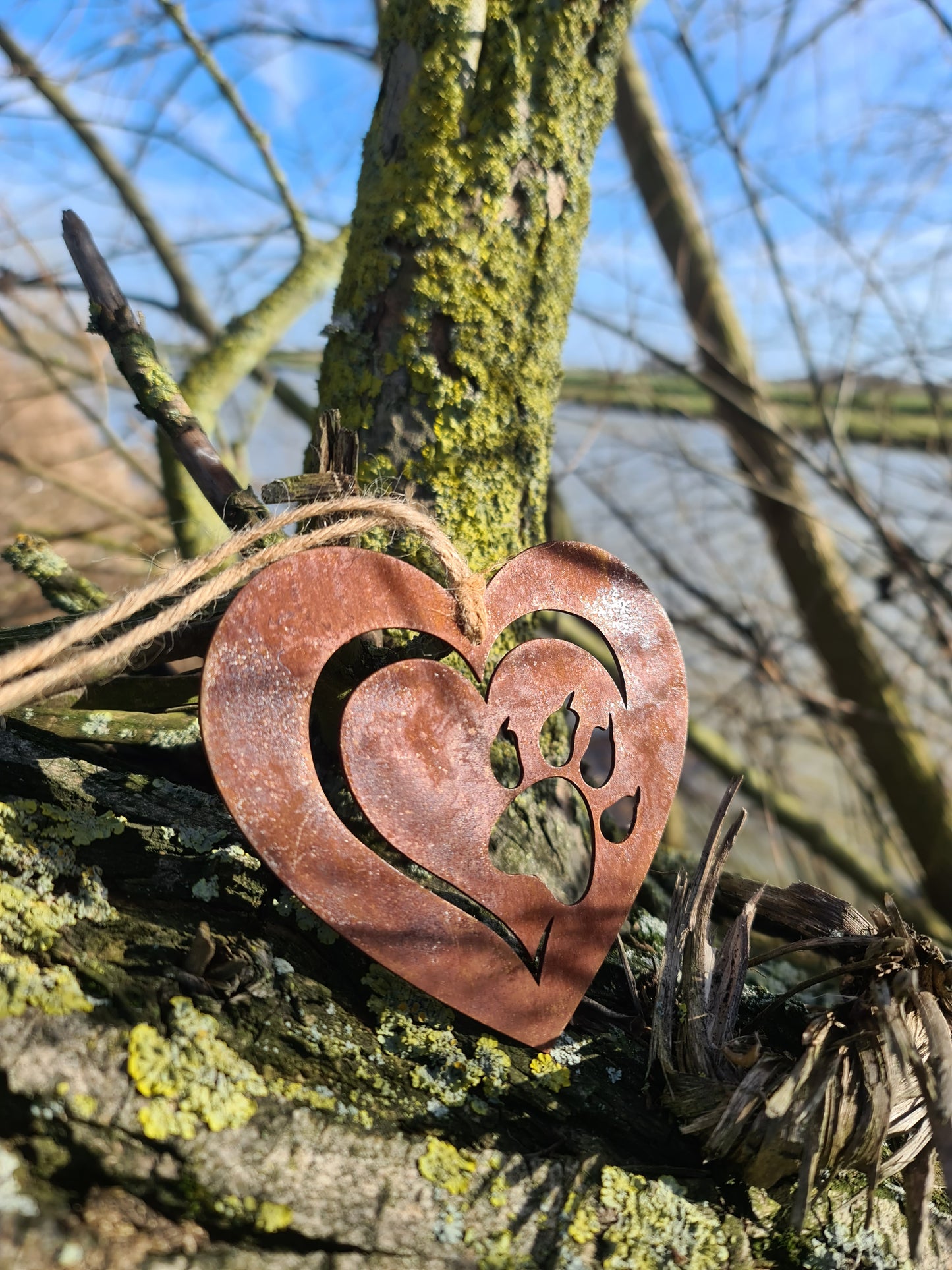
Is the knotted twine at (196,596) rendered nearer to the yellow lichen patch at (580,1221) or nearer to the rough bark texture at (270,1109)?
the rough bark texture at (270,1109)

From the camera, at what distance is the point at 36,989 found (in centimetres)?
64

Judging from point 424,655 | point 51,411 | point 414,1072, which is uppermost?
point 51,411

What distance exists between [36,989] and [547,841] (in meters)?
0.53

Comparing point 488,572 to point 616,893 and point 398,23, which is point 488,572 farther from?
point 398,23

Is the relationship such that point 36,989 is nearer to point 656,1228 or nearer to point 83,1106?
point 83,1106

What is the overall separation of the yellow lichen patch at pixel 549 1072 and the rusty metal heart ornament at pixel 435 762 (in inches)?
0.7

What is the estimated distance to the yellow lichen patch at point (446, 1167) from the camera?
0.66 metres

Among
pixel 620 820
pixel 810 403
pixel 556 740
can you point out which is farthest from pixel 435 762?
pixel 810 403

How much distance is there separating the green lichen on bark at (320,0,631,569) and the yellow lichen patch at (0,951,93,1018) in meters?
0.56

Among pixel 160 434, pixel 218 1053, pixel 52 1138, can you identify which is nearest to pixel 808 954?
pixel 218 1053

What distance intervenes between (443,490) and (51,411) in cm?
319

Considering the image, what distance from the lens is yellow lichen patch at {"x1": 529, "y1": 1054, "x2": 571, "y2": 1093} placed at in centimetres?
78

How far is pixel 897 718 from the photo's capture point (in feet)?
7.72

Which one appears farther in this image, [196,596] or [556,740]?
[556,740]
